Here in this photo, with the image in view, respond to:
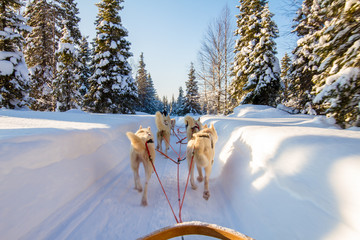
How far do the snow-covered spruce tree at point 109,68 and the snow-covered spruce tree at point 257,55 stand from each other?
11.2 meters

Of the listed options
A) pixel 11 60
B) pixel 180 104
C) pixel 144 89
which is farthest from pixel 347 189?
pixel 180 104

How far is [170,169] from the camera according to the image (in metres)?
4.57

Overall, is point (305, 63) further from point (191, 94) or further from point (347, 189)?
point (191, 94)

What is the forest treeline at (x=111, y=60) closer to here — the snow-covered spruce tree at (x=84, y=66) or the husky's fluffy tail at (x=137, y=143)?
the snow-covered spruce tree at (x=84, y=66)

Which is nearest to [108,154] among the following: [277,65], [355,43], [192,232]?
[192,232]

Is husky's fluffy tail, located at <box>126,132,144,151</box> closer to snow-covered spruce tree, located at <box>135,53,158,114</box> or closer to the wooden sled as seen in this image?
the wooden sled

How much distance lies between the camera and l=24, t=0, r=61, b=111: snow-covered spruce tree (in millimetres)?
15875

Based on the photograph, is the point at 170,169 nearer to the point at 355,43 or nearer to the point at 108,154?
the point at 108,154

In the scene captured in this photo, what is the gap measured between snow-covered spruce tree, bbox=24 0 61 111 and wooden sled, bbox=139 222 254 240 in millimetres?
19362

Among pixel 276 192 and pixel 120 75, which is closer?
pixel 276 192

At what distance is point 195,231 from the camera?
150 centimetres

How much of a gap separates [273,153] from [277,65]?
14440 millimetres

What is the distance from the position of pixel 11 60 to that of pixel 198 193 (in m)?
13.4

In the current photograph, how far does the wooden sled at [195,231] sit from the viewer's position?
4.29ft
